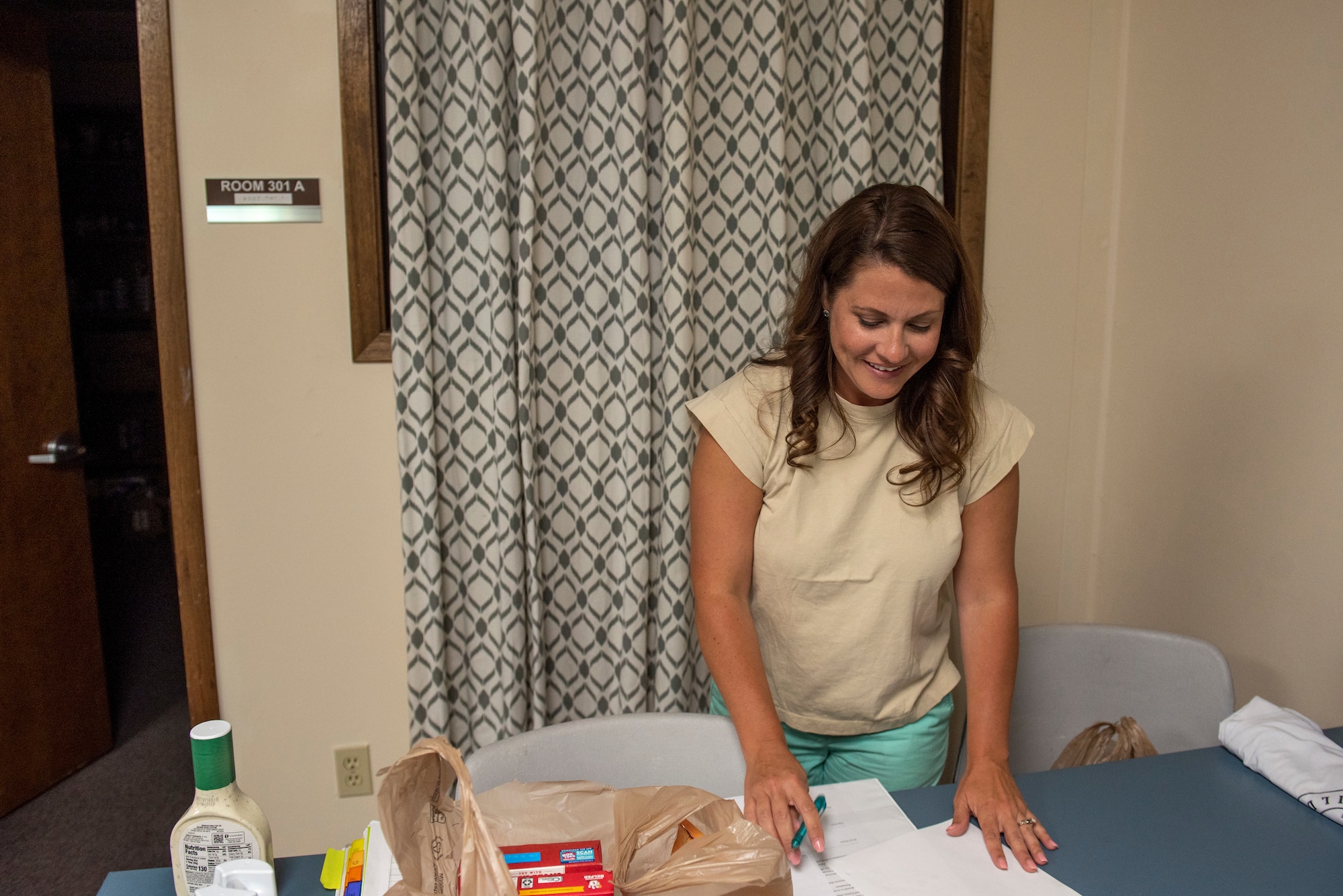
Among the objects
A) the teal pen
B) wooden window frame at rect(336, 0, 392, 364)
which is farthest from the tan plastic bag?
wooden window frame at rect(336, 0, 392, 364)

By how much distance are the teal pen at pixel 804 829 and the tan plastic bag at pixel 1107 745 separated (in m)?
0.45

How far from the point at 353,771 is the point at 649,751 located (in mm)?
1051

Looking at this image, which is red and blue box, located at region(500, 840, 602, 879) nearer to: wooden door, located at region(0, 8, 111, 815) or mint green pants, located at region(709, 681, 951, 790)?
mint green pants, located at region(709, 681, 951, 790)

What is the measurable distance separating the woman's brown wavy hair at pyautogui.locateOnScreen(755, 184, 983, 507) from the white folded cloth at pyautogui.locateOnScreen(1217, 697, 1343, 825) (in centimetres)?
52

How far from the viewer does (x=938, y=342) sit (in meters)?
1.22

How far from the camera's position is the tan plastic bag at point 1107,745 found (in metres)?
1.33

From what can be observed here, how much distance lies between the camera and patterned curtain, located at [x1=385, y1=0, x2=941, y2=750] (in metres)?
1.77

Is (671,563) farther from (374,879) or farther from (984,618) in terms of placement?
(374,879)

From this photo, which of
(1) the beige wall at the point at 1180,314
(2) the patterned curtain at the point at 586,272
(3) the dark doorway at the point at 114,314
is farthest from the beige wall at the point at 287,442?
(3) the dark doorway at the point at 114,314

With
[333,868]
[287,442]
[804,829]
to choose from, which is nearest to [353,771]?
[287,442]

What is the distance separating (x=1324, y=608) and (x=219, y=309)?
7.27 ft

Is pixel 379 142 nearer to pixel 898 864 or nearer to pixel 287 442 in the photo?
pixel 287 442

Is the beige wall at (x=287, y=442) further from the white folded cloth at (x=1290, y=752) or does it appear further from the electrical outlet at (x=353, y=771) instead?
the white folded cloth at (x=1290, y=752)

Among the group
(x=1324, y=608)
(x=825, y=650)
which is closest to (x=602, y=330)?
(x=825, y=650)
